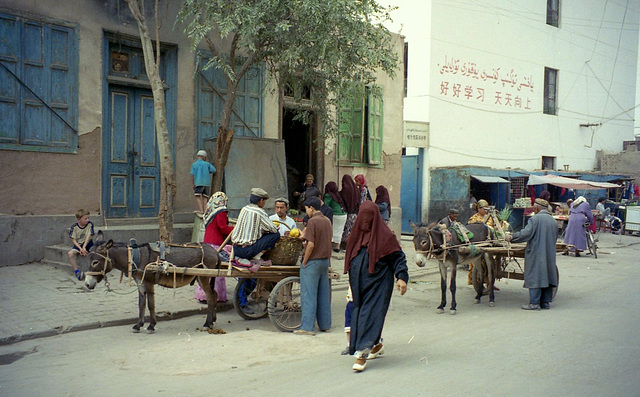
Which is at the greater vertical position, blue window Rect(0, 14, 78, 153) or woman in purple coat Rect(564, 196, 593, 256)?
blue window Rect(0, 14, 78, 153)

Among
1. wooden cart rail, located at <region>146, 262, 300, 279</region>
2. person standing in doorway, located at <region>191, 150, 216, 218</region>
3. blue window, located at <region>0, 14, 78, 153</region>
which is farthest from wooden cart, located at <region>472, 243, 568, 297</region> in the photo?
blue window, located at <region>0, 14, 78, 153</region>

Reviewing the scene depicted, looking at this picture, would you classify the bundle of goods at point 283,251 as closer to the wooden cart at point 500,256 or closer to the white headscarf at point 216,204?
the white headscarf at point 216,204

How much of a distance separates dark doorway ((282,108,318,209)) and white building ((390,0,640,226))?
22.4 ft

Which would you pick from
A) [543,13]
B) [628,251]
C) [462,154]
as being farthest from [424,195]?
[543,13]

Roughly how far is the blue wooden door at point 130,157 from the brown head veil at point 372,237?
7.10 metres

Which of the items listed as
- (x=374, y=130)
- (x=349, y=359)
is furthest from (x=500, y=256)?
(x=374, y=130)

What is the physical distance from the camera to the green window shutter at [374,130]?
15.3 metres

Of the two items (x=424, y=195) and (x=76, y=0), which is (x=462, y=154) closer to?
(x=424, y=195)

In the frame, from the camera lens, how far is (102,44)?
10672 mm

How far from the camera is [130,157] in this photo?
11289 mm

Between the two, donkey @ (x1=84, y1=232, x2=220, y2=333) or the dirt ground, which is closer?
the dirt ground

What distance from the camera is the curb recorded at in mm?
6289

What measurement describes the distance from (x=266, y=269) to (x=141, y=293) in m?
1.54

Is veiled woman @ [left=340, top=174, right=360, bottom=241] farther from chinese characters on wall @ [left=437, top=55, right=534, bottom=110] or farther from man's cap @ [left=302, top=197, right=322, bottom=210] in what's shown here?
chinese characters on wall @ [left=437, top=55, right=534, bottom=110]
